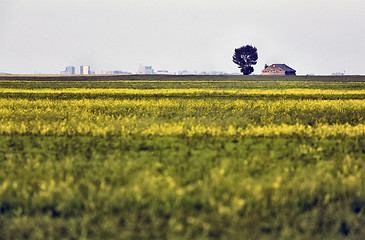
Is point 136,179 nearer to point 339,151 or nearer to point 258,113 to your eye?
point 339,151

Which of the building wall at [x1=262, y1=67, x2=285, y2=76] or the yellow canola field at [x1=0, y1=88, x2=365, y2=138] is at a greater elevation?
the building wall at [x1=262, y1=67, x2=285, y2=76]

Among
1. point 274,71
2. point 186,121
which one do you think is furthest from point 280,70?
point 186,121

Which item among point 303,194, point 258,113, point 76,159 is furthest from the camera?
point 258,113

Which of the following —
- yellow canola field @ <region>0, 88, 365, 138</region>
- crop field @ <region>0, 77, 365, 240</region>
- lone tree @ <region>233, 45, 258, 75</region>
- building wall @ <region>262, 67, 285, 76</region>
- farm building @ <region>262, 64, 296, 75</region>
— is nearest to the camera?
crop field @ <region>0, 77, 365, 240</region>

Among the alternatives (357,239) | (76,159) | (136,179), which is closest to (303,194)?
(357,239)

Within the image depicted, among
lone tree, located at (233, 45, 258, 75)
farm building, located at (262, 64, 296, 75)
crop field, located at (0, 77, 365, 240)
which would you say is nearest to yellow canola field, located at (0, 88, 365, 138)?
crop field, located at (0, 77, 365, 240)

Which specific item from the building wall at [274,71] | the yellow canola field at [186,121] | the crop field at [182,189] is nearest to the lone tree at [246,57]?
the building wall at [274,71]

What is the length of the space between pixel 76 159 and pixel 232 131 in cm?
631

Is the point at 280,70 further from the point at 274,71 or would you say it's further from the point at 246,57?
the point at 246,57

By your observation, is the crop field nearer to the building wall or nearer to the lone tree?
the lone tree

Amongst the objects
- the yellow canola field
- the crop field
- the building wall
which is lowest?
the crop field

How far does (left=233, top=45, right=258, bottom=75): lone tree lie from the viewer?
12306 centimetres

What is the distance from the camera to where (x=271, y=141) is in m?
12.6

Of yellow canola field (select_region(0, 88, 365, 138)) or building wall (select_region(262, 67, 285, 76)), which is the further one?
building wall (select_region(262, 67, 285, 76))
